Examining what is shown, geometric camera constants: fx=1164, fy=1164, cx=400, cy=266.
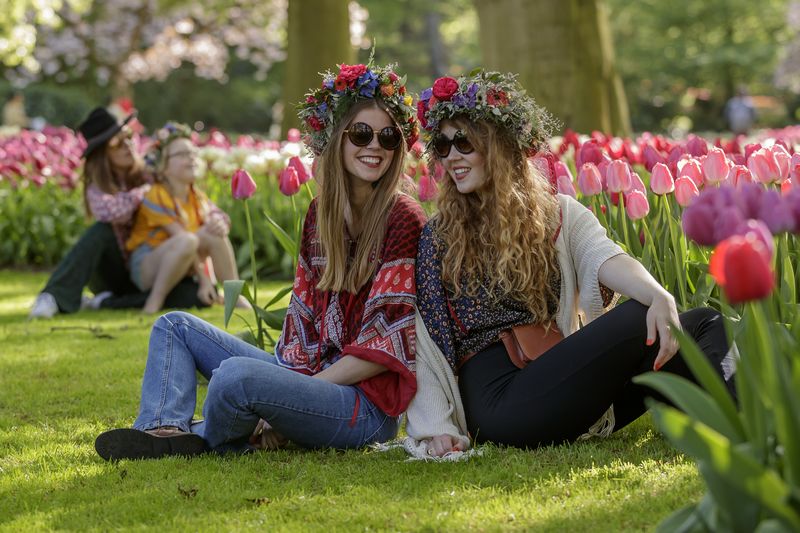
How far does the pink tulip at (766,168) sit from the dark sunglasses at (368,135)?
122cm

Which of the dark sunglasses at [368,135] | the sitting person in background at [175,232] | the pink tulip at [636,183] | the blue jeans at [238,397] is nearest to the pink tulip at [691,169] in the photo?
the pink tulip at [636,183]

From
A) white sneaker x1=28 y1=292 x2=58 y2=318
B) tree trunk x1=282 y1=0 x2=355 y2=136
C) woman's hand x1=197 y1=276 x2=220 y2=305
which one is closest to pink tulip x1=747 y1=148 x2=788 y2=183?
woman's hand x1=197 y1=276 x2=220 y2=305

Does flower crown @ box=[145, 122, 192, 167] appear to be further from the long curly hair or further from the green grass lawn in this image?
the long curly hair

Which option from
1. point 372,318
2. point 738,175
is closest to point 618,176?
point 738,175

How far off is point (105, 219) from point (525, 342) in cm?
453

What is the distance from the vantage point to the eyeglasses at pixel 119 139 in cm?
770

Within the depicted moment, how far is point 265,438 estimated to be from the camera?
4.05 meters

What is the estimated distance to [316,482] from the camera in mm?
3613

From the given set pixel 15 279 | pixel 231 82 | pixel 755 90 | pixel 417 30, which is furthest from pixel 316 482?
pixel 417 30

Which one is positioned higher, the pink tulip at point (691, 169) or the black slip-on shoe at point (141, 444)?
the pink tulip at point (691, 169)

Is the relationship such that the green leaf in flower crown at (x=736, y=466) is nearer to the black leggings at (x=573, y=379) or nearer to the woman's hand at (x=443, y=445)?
the black leggings at (x=573, y=379)

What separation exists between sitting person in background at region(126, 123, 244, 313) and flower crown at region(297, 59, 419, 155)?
3477 millimetres

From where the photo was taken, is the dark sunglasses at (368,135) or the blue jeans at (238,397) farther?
the dark sunglasses at (368,135)

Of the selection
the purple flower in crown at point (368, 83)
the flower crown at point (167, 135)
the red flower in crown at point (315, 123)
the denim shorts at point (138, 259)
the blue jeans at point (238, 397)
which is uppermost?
the flower crown at point (167, 135)
